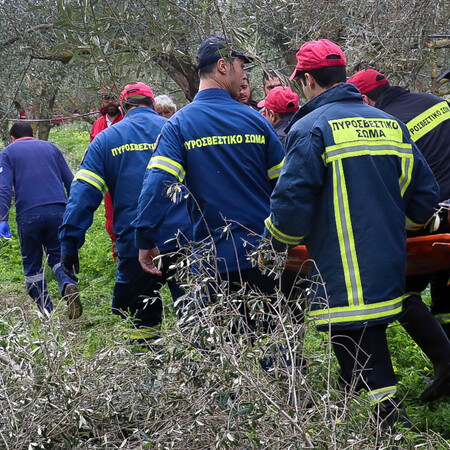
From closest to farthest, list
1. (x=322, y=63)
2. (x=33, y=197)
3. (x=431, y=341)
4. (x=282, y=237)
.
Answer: (x=282, y=237) → (x=322, y=63) → (x=431, y=341) → (x=33, y=197)

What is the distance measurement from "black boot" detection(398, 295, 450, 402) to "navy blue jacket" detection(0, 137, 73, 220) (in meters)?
4.57

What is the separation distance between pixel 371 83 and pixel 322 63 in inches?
49.9

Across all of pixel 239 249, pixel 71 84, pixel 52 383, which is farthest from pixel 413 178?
pixel 71 84

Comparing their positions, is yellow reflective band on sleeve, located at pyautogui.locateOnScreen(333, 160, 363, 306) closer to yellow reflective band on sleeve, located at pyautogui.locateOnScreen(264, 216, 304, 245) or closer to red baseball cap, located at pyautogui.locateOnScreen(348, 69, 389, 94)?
yellow reflective band on sleeve, located at pyautogui.locateOnScreen(264, 216, 304, 245)

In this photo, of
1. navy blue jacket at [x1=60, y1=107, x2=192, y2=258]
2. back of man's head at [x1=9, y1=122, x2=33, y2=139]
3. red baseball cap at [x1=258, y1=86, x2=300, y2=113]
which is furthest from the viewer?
back of man's head at [x1=9, y1=122, x2=33, y2=139]

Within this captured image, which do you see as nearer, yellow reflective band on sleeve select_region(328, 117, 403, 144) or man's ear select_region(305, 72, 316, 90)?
yellow reflective band on sleeve select_region(328, 117, 403, 144)

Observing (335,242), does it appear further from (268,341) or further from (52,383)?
(52,383)

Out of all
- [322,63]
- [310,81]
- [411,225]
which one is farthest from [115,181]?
[411,225]

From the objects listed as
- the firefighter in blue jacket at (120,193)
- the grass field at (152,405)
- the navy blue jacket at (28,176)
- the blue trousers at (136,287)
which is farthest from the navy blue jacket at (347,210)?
the navy blue jacket at (28,176)

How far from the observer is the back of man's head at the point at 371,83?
521cm

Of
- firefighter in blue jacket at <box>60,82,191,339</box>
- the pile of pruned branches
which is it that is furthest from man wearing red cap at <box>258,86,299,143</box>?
the pile of pruned branches

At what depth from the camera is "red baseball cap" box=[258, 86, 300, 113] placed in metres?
6.39

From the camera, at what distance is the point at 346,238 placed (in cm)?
379

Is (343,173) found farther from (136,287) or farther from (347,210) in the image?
(136,287)
